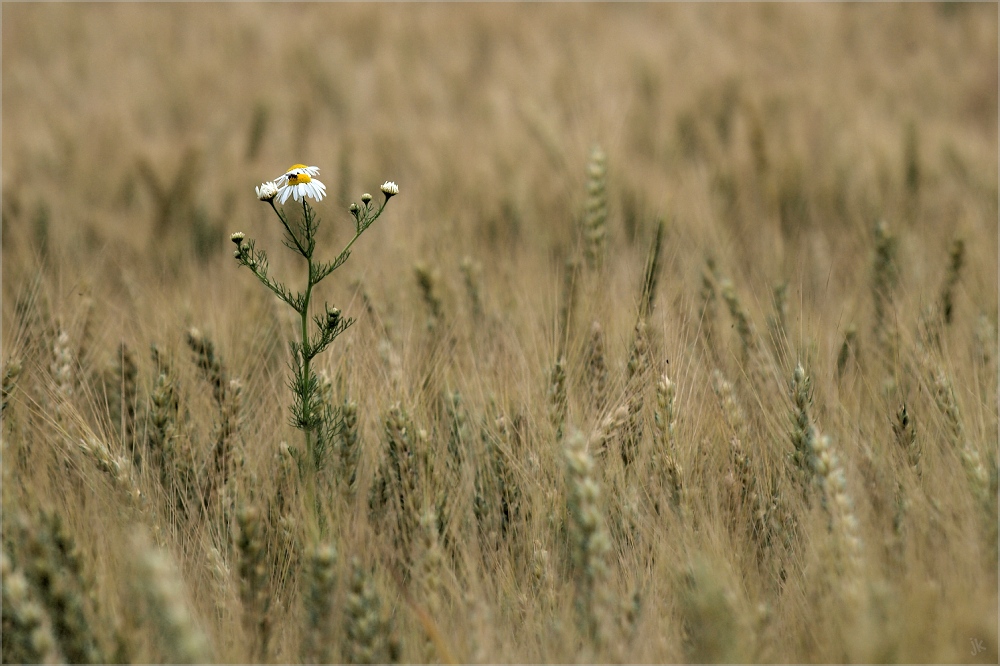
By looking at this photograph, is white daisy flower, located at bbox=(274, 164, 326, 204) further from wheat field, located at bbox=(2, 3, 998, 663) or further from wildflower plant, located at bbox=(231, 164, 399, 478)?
wheat field, located at bbox=(2, 3, 998, 663)

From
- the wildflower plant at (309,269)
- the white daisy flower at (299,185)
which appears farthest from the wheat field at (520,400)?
the white daisy flower at (299,185)

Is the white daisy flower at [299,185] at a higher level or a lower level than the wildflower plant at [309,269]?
higher

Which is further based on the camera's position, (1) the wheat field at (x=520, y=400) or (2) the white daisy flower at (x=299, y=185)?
(2) the white daisy flower at (x=299, y=185)

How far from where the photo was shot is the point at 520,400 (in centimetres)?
169

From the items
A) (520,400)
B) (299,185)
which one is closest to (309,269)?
(299,185)

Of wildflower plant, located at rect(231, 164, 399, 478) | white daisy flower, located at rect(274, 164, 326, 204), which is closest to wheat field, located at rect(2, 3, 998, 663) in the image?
wildflower plant, located at rect(231, 164, 399, 478)

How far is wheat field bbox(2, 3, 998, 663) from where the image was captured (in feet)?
3.89

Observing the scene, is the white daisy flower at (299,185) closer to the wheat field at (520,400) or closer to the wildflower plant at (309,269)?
the wildflower plant at (309,269)

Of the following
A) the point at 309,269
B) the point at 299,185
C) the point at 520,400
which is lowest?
the point at 520,400

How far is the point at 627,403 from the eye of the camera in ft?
5.27

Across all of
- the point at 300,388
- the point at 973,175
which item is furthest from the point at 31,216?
the point at 973,175

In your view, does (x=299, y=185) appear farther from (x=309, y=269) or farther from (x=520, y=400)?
(x=520, y=400)

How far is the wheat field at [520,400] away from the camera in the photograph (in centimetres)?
118

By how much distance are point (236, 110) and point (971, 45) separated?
4842mm
